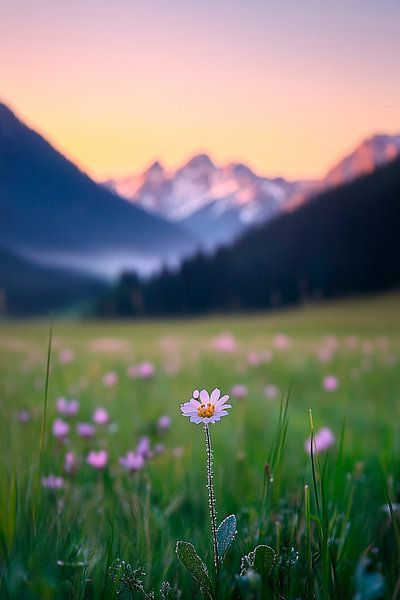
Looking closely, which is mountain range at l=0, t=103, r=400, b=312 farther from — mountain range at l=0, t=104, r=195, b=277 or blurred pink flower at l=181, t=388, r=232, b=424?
blurred pink flower at l=181, t=388, r=232, b=424

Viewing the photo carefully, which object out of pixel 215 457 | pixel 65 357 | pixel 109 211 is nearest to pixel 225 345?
pixel 65 357

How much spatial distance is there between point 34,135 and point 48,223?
0.61 m

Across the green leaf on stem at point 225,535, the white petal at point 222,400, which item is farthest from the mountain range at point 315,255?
the white petal at point 222,400

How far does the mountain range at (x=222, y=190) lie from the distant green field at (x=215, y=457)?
0.76 m

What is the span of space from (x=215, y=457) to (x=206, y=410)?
1132 mm

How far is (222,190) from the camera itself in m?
2.84

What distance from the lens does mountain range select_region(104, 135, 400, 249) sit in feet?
8.75

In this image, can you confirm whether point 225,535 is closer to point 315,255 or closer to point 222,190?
point 222,190

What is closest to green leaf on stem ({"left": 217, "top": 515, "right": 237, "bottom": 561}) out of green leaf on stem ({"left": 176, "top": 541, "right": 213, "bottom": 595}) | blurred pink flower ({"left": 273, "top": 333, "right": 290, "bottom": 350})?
green leaf on stem ({"left": 176, "top": 541, "right": 213, "bottom": 595})

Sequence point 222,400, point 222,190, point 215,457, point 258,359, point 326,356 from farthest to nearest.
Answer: point 326,356 → point 258,359 → point 222,190 → point 215,457 → point 222,400

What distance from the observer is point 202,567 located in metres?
0.74

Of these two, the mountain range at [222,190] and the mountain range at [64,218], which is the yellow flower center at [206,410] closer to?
the mountain range at [64,218]

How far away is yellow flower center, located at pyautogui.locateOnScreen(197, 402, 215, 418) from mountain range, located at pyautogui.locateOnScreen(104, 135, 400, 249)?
1.78 m

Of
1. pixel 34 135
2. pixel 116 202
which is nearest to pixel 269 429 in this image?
pixel 116 202
